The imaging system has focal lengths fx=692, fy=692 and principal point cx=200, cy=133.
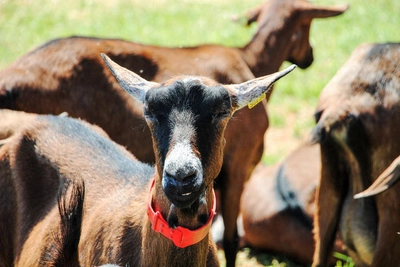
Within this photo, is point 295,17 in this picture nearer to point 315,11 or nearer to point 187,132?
point 315,11

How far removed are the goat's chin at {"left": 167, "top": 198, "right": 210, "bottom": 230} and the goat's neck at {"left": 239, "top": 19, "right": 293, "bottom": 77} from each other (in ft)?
10.5

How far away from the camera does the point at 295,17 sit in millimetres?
6898

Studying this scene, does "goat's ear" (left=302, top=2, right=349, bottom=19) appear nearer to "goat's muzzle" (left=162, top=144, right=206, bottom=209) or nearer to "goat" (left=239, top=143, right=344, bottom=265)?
"goat" (left=239, top=143, right=344, bottom=265)

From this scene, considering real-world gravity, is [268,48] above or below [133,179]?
below

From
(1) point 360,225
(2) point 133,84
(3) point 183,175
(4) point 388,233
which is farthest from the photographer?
(1) point 360,225

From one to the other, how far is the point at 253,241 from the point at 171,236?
10.5ft

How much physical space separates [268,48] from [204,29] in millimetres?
5338

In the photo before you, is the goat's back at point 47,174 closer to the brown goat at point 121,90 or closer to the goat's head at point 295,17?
the brown goat at point 121,90

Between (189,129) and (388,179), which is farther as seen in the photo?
(388,179)

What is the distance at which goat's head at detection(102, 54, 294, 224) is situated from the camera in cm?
338

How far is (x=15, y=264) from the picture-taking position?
4578 mm

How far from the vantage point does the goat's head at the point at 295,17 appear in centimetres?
688

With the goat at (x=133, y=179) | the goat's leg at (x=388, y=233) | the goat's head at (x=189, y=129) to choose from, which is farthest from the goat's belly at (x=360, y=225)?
the goat's head at (x=189, y=129)

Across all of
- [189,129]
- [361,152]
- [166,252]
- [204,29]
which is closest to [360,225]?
[361,152]
